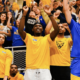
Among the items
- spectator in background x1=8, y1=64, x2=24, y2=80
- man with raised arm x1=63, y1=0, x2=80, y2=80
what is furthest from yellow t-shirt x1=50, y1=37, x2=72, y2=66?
spectator in background x1=8, y1=64, x2=24, y2=80

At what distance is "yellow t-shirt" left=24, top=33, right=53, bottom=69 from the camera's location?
10.8ft

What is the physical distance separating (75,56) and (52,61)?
1.26m

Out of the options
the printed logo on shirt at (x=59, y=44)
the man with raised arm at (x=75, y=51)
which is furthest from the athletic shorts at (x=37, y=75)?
the printed logo on shirt at (x=59, y=44)

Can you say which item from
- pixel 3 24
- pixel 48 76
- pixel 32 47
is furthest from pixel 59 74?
pixel 3 24

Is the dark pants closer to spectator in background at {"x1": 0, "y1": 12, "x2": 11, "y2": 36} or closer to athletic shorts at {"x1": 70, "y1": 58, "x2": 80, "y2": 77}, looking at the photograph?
athletic shorts at {"x1": 70, "y1": 58, "x2": 80, "y2": 77}

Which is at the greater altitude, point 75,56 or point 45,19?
point 45,19

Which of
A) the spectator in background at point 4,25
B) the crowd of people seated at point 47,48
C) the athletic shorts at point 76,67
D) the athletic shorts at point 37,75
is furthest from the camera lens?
the spectator in background at point 4,25

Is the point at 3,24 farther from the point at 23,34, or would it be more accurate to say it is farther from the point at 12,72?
the point at 23,34

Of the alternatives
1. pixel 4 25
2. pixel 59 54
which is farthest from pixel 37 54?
pixel 4 25

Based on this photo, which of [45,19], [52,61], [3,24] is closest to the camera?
[52,61]

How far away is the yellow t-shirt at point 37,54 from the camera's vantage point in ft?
10.8

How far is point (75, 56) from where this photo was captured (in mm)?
2734

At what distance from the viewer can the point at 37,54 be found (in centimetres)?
332

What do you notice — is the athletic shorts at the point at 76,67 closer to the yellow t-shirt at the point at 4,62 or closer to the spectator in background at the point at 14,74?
the yellow t-shirt at the point at 4,62
